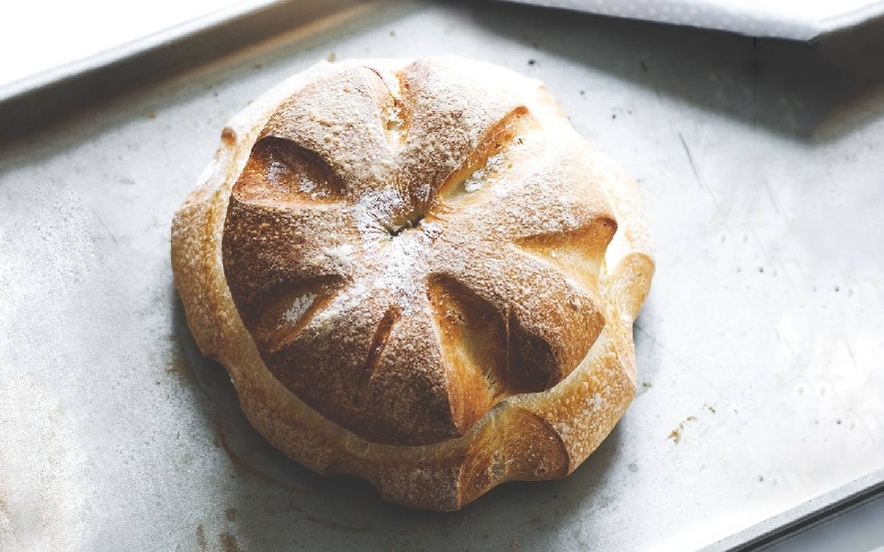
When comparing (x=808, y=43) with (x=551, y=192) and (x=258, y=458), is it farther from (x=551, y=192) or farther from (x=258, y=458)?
(x=258, y=458)

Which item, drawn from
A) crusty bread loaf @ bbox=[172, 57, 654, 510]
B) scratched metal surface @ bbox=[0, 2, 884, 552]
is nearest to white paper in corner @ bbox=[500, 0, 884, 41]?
scratched metal surface @ bbox=[0, 2, 884, 552]

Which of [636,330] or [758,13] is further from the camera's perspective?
[758,13]

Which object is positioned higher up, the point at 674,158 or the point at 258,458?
the point at 674,158

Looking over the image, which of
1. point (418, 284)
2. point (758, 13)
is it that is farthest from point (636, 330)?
point (758, 13)

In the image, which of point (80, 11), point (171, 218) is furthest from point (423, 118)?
point (80, 11)

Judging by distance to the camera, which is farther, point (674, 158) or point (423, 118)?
point (674, 158)

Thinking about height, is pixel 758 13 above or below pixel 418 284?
above

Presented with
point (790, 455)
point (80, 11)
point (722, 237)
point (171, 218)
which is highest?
point (722, 237)

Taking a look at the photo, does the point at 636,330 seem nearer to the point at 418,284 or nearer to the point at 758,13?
the point at 418,284
